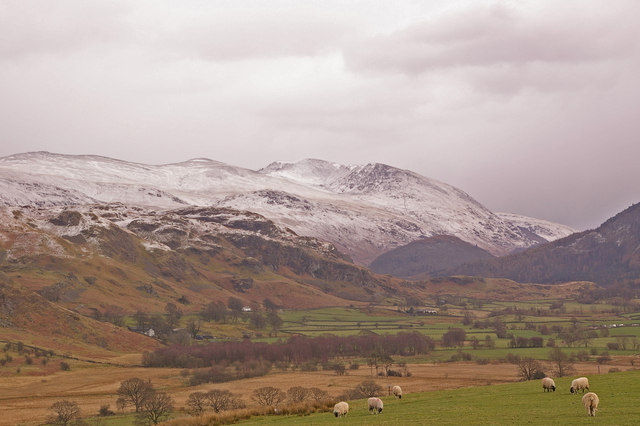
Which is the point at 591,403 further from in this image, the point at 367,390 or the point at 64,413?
the point at 64,413

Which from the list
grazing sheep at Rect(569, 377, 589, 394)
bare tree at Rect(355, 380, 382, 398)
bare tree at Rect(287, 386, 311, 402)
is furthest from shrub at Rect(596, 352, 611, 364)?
grazing sheep at Rect(569, 377, 589, 394)

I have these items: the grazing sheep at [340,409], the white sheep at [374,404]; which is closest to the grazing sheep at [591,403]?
the white sheep at [374,404]

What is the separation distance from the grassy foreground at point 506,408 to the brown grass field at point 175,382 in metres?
56.3

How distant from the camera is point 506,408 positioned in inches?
2338

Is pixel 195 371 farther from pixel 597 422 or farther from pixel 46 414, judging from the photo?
pixel 597 422

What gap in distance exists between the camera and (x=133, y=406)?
134375mm

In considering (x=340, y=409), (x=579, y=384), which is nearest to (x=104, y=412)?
(x=340, y=409)

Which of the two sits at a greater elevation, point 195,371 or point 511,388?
point 511,388

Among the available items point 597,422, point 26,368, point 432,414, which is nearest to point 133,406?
point 26,368

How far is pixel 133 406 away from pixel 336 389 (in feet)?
136

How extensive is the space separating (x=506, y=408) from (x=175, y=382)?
124300 millimetres

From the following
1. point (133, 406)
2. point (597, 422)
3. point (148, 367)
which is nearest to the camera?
point (597, 422)

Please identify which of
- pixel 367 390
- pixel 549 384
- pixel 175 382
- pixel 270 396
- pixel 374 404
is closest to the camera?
pixel 374 404

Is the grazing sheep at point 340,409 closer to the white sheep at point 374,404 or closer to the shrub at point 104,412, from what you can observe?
the white sheep at point 374,404
